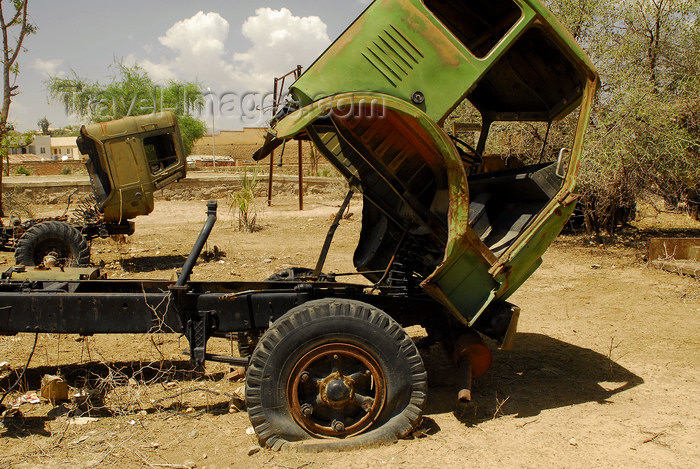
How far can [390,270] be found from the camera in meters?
4.38

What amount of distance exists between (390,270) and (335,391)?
1257 millimetres

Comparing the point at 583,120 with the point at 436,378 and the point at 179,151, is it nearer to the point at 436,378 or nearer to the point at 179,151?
the point at 436,378

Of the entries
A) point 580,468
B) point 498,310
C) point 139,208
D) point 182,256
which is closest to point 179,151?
point 139,208

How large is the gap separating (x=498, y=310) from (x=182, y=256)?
311 inches

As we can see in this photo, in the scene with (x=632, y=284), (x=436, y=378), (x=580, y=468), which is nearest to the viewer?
(x=580, y=468)

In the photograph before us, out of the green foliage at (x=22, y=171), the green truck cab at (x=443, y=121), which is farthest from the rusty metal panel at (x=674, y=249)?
the green foliage at (x=22, y=171)

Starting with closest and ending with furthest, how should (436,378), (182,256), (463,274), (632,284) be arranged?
(463,274) < (436,378) < (632,284) < (182,256)

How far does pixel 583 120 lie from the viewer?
12.4 feet

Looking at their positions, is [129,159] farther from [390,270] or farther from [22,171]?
[22,171]

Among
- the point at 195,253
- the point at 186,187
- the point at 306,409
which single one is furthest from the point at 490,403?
the point at 186,187

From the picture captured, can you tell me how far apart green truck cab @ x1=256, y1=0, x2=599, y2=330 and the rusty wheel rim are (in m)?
0.68

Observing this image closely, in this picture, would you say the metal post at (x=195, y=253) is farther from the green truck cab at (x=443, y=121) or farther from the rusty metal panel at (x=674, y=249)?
the rusty metal panel at (x=674, y=249)

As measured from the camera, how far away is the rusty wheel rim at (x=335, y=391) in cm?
342

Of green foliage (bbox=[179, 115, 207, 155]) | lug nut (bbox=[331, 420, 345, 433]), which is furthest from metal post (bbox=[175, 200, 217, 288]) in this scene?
green foliage (bbox=[179, 115, 207, 155])
